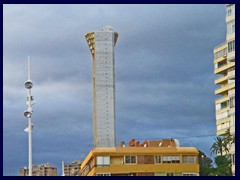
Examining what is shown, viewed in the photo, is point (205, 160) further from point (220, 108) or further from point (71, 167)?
point (71, 167)

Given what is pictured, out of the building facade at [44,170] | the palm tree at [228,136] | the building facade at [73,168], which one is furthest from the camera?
the building facade at [73,168]

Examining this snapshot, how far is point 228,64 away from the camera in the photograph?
28.1 m

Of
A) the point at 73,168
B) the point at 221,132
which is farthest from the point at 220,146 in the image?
the point at 73,168

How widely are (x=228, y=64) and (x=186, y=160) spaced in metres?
3.90

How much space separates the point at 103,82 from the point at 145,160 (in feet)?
22.4

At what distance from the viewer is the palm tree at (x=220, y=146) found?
2787 centimetres

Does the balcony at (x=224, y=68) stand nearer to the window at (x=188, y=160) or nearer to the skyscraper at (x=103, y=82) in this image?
the window at (x=188, y=160)

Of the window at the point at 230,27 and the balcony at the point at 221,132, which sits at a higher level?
the window at the point at 230,27

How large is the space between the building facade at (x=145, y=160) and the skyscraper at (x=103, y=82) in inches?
163

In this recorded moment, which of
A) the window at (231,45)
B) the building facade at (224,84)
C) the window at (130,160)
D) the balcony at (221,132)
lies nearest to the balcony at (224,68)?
the building facade at (224,84)

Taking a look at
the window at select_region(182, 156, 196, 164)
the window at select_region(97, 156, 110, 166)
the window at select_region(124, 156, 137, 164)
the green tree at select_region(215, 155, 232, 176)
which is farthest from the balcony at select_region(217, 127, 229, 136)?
the window at select_region(97, 156, 110, 166)
